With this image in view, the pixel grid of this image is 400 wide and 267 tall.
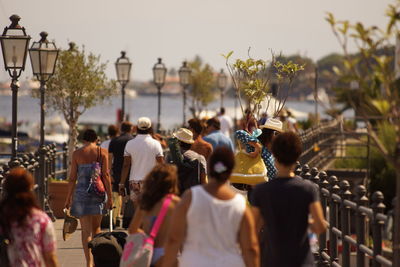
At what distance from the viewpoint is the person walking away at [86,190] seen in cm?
1279

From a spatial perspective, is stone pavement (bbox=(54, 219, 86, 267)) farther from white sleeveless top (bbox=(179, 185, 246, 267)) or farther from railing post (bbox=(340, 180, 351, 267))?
white sleeveless top (bbox=(179, 185, 246, 267))

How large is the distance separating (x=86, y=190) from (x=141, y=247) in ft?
15.1

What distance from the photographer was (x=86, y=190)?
12766 millimetres

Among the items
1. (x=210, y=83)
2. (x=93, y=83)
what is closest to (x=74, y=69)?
(x=93, y=83)

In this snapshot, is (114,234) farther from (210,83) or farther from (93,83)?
(210,83)

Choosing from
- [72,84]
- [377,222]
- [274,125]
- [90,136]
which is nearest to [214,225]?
[377,222]

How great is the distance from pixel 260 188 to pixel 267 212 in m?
0.17

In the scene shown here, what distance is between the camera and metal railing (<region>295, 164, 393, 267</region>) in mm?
9641

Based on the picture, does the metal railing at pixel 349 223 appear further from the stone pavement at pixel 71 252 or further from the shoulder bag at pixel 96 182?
the stone pavement at pixel 71 252

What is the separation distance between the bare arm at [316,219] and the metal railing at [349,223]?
1.62 meters

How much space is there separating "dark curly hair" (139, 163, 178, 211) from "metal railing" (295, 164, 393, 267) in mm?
2033

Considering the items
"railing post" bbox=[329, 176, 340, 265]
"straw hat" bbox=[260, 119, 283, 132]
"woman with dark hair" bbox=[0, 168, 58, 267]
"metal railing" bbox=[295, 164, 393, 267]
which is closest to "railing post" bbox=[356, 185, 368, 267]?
"metal railing" bbox=[295, 164, 393, 267]

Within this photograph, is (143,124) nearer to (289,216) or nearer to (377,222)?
(377,222)

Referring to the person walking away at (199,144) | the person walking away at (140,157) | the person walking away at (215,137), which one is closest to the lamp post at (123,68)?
the person walking away at (215,137)
